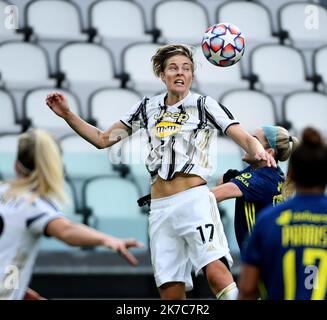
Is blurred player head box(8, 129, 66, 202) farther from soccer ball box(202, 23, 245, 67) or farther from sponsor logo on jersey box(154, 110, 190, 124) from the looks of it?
soccer ball box(202, 23, 245, 67)

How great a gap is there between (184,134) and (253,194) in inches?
19.0

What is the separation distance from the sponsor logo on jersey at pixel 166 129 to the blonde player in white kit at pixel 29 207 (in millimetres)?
1560

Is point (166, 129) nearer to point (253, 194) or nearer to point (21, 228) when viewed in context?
point (253, 194)

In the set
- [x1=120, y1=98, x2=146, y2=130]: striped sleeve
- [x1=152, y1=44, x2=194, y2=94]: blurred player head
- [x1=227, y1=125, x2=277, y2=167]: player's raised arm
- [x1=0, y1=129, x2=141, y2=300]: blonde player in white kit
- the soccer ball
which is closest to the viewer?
[x1=0, y1=129, x2=141, y2=300]: blonde player in white kit

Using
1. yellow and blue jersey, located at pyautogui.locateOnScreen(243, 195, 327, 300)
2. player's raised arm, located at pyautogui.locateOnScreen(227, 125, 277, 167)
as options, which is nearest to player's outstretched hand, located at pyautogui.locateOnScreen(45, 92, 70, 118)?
player's raised arm, located at pyautogui.locateOnScreen(227, 125, 277, 167)

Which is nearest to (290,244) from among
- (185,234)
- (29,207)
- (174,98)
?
(29,207)

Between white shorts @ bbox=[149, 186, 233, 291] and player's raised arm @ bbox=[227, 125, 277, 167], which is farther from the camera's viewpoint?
white shorts @ bbox=[149, 186, 233, 291]

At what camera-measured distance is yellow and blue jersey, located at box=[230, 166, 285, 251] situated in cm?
655

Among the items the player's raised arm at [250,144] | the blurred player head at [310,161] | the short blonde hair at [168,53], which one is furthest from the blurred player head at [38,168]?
the short blonde hair at [168,53]

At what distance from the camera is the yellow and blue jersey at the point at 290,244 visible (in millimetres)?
4473

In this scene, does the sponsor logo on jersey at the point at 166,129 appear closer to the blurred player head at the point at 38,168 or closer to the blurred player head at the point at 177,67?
the blurred player head at the point at 177,67

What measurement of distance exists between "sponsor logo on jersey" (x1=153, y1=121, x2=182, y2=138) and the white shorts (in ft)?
1.02
